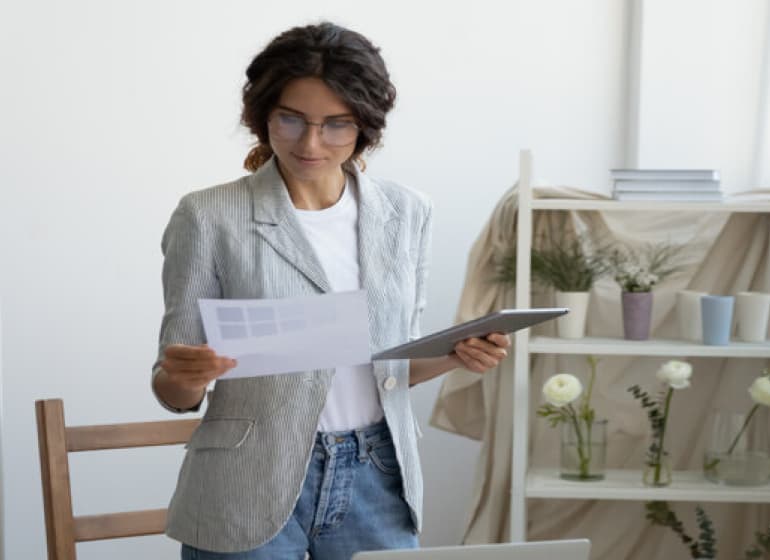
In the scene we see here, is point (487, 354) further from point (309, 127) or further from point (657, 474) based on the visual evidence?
point (657, 474)

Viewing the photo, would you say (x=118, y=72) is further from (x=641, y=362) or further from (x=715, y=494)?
(x=715, y=494)

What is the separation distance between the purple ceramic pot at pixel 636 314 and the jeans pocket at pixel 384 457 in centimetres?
145

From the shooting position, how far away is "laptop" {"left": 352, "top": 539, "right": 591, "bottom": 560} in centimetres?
116

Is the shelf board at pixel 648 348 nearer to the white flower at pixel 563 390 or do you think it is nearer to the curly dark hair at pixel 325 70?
the white flower at pixel 563 390

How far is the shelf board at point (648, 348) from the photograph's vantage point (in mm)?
2768

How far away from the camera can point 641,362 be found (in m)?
3.11

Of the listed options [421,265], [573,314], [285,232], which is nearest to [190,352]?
[285,232]

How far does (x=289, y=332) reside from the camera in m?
1.39

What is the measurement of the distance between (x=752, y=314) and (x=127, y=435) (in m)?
1.58

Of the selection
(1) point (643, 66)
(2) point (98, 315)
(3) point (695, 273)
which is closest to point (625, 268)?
(3) point (695, 273)

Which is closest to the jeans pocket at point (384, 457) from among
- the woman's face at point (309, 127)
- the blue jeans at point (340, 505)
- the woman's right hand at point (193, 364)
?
the blue jeans at point (340, 505)

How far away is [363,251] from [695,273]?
1716 mm

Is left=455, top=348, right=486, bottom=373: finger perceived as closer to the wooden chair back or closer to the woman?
the woman

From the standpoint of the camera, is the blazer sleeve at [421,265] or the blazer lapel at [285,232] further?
the blazer sleeve at [421,265]
